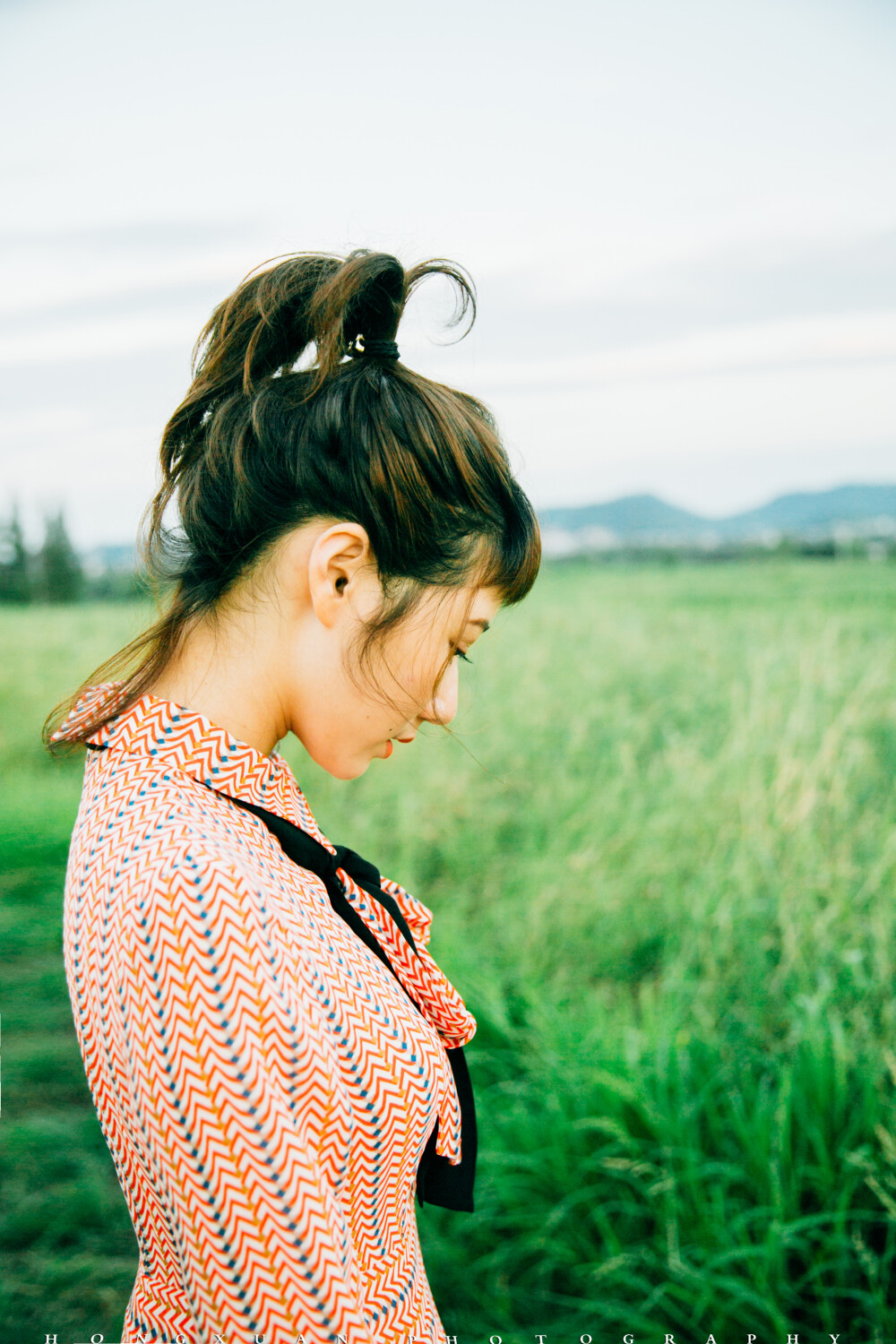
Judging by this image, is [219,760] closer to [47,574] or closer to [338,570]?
[338,570]

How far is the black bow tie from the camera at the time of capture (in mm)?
1034

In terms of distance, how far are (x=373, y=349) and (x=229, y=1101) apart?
2.85 ft

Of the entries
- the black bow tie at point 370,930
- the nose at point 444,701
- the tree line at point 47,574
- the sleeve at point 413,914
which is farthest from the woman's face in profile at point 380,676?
the tree line at point 47,574

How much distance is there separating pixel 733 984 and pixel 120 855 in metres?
2.30

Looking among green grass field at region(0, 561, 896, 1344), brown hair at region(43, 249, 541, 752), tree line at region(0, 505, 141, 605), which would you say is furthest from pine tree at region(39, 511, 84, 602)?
brown hair at region(43, 249, 541, 752)

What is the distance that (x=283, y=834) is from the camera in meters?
1.03

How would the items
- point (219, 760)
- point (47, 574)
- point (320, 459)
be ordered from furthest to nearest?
point (47, 574) < point (320, 459) < point (219, 760)

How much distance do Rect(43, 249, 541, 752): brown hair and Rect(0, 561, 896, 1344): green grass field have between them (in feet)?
0.93

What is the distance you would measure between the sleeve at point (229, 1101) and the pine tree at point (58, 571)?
48.0ft

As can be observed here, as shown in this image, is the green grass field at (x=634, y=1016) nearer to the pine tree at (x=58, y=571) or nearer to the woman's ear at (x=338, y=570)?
the woman's ear at (x=338, y=570)

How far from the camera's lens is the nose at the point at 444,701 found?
1214 mm

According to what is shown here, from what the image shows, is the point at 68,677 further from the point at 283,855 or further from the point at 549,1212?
the point at 283,855

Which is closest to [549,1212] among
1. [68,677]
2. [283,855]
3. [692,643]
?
[283,855]

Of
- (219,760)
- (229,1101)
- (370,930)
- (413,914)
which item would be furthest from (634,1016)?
(229,1101)
